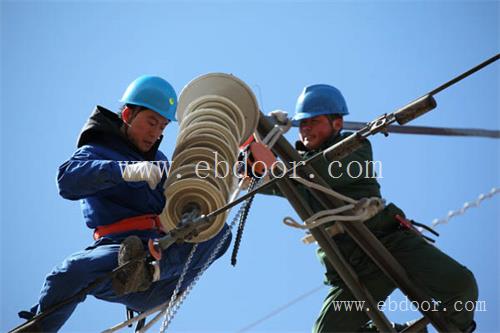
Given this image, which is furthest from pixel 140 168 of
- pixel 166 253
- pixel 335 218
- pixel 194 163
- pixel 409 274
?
pixel 409 274

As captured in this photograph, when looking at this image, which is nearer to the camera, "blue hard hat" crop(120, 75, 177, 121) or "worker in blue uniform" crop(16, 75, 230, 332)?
"worker in blue uniform" crop(16, 75, 230, 332)

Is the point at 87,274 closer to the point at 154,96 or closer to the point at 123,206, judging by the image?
the point at 123,206

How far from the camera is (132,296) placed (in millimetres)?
5398

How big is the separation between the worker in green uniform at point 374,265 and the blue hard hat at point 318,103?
0.04 meters

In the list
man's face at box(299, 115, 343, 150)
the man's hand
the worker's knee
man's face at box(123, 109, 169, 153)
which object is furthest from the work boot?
man's face at box(299, 115, 343, 150)

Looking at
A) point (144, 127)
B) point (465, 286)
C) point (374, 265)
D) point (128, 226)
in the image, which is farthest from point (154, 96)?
point (465, 286)

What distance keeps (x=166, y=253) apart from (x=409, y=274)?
6.31 feet

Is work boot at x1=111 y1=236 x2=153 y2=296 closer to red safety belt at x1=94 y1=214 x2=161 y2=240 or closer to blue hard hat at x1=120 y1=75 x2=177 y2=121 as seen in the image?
red safety belt at x1=94 y1=214 x2=161 y2=240

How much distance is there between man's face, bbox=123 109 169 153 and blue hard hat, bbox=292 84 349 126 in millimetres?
1566

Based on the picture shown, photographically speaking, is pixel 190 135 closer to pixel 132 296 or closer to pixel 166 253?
pixel 166 253

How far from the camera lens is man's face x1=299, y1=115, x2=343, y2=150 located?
6.87 metres

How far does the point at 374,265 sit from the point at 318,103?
1.49m

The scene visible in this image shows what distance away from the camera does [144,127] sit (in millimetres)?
5656

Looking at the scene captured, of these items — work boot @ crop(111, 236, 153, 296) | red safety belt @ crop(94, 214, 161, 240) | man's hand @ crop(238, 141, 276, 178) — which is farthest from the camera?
man's hand @ crop(238, 141, 276, 178)
